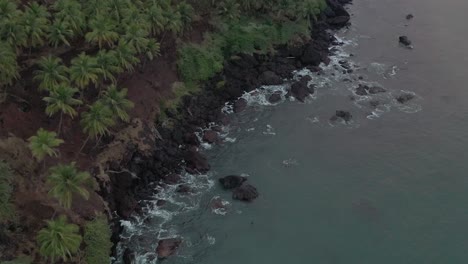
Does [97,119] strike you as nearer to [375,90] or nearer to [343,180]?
[343,180]

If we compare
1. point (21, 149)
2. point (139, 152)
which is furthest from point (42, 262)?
point (139, 152)

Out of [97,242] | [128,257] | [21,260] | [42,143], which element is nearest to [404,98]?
[128,257]

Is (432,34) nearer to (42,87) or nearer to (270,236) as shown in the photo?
(270,236)

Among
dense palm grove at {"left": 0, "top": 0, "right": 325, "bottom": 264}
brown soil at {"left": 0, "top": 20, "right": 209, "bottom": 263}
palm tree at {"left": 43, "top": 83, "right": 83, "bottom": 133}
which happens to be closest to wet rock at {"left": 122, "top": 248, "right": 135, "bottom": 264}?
dense palm grove at {"left": 0, "top": 0, "right": 325, "bottom": 264}

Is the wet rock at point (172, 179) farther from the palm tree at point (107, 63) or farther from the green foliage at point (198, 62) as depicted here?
the green foliage at point (198, 62)

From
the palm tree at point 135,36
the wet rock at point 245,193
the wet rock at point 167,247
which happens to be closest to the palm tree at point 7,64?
the palm tree at point 135,36

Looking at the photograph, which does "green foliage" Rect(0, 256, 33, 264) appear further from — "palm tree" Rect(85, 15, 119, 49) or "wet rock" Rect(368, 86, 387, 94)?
"wet rock" Rect(368, 86, 387, 94)
